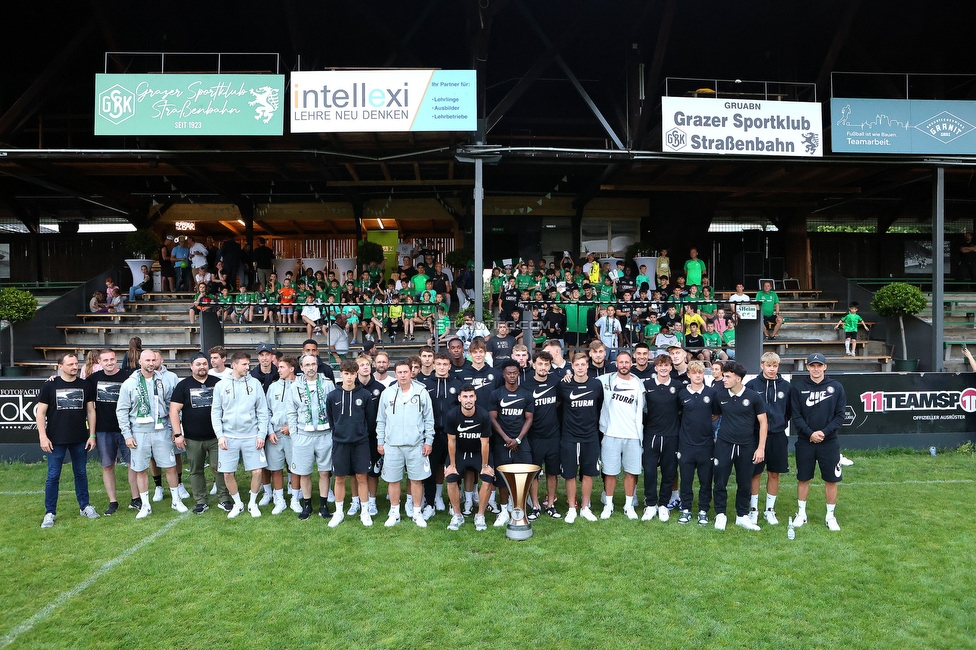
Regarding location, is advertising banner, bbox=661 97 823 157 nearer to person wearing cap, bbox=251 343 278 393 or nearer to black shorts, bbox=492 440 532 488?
black shorts, bbox=492 440 532 488

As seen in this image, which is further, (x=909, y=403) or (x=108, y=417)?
(x=909, y=403)

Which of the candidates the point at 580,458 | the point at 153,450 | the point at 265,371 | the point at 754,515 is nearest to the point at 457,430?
the point at 580,458

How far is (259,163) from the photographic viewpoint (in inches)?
565

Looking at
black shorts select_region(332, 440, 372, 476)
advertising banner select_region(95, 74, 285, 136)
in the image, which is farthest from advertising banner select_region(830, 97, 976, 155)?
black shorts select_region(332, 440, 372, 476)

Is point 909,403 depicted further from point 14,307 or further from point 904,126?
point 14,307

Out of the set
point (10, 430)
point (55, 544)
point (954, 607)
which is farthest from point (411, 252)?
point (954, 607)

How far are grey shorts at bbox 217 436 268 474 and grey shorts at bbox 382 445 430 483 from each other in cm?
145

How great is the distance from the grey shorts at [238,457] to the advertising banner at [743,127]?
915 centimetres

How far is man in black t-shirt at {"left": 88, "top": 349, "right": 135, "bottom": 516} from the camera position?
7.26 metres

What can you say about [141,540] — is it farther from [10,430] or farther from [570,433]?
[10,430]

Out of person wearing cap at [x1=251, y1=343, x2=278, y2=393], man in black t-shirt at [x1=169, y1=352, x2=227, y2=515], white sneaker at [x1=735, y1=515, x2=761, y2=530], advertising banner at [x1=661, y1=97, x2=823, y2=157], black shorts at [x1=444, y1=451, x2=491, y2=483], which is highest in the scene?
advertising banner at [x1=661, y1=97, x2=823, y2=157]

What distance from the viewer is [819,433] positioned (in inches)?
257

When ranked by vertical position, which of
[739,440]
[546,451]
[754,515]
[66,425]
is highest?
[66,425]

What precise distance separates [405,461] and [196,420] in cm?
236
